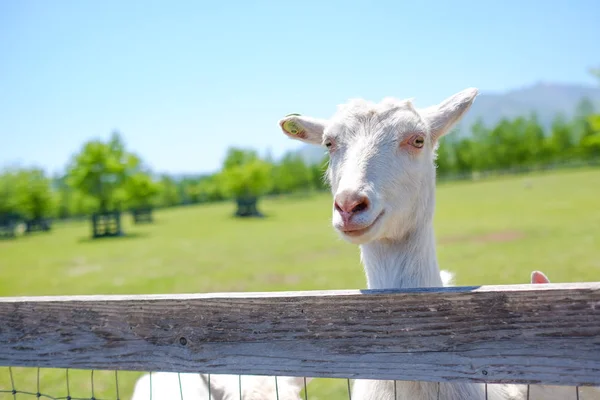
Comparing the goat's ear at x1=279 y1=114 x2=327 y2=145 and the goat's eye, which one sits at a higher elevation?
the goat's ear at x1=279 y1=114 x2=327 y2=145

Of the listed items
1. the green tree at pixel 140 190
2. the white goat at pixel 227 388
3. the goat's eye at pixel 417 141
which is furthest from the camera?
the green tree at pixel 140 190

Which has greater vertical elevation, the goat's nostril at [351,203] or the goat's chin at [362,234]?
the goat's nostril at [351,203]

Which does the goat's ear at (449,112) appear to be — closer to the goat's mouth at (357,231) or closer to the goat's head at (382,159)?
the goat's head at (382,159)

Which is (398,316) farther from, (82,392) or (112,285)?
(112,285)

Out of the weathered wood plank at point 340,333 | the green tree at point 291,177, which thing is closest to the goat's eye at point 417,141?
the weathered wood plank at point 340,333

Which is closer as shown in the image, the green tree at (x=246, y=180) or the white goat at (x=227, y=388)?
the white goat at (x=227, y=388)

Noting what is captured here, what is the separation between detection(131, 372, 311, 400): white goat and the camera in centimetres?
288

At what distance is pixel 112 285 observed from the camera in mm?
15562

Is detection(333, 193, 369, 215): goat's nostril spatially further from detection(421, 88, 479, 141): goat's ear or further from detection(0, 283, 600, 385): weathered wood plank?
detection(421, 88, 479, 141): goat's ear

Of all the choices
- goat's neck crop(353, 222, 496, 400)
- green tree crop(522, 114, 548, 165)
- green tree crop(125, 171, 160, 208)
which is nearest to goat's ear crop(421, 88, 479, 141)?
goat's neck crop(353, 222, 496, 400)

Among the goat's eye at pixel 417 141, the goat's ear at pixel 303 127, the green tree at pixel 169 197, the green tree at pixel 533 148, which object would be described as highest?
the green tree at pixel 533 148

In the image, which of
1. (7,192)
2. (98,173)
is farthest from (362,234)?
(7,192)

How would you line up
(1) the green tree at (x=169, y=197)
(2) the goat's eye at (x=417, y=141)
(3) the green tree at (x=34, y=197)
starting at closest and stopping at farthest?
(2) the goat's eye at (x=417, y=141) → (3) the green tree at (x=34, y=197) → (1) the green tree at (x=169, y=197)

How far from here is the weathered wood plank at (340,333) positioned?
1518mm
